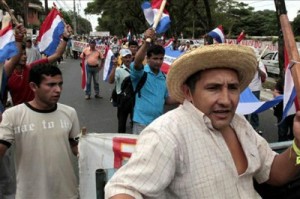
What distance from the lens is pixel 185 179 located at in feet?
5.78

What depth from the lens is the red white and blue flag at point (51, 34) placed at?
20.4 ft

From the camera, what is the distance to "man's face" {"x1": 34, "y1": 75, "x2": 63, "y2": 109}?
10.6 ft

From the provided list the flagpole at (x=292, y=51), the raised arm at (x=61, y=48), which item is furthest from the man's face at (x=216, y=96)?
the raised arm at (x=61, y=48)

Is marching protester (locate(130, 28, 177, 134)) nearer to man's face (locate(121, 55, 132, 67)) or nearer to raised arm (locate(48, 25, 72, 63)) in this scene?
raised arm (locate(48, 25, 72, 63))

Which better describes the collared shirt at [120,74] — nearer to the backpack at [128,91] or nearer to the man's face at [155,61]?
the backpack at [128,91]

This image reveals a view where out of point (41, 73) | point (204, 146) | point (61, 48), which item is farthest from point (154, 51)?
point (204, 146)

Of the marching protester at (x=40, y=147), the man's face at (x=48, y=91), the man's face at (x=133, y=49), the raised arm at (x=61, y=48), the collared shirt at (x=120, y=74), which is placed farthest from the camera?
the man's face at (x=133, y=49)

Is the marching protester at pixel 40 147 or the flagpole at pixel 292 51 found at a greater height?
the flagpole at pixel 292 51

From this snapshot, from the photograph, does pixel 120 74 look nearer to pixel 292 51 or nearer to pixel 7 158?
pixel 7 158

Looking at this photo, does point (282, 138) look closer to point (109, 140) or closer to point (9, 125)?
point (109, 140)

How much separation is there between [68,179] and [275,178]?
1.64 m

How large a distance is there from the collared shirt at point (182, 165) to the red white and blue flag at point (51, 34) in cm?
465

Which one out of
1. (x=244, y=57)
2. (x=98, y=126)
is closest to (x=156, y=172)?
(x=244, y=57)

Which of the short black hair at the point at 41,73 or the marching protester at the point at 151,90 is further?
the marching protester at the point at 151,90
